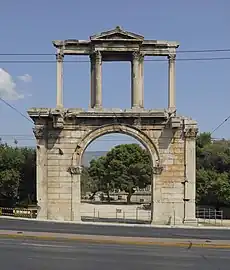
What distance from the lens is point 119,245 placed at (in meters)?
18.1

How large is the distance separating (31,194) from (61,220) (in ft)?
41.2

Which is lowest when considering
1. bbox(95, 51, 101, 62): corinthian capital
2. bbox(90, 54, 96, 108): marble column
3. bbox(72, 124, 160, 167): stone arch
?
bbox(72, 124, 160, 167): stone arch

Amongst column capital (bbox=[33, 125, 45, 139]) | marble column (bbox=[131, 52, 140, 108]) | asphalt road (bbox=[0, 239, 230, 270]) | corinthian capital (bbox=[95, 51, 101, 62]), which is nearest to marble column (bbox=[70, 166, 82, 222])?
column capital (bbox=[33, 125, 45, 139])

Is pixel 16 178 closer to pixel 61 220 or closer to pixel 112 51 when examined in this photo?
pixel 61 220

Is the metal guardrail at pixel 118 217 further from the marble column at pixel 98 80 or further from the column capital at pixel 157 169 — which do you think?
the marble column at pixel 98 80

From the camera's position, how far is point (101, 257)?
14.5 m

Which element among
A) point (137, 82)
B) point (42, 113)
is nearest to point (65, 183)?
point (42, 113)

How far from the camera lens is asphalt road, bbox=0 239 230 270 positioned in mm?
12836

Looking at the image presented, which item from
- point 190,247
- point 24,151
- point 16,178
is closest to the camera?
point 190,247

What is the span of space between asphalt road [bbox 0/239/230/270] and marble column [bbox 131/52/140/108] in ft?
45.3

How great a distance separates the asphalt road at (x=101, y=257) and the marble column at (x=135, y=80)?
13.8m

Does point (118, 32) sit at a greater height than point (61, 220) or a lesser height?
greater

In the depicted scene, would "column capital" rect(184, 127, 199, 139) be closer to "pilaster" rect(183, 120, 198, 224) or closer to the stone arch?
"pilaster" rect(183, 120, 198, 224)

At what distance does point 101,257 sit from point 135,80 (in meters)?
17.9
